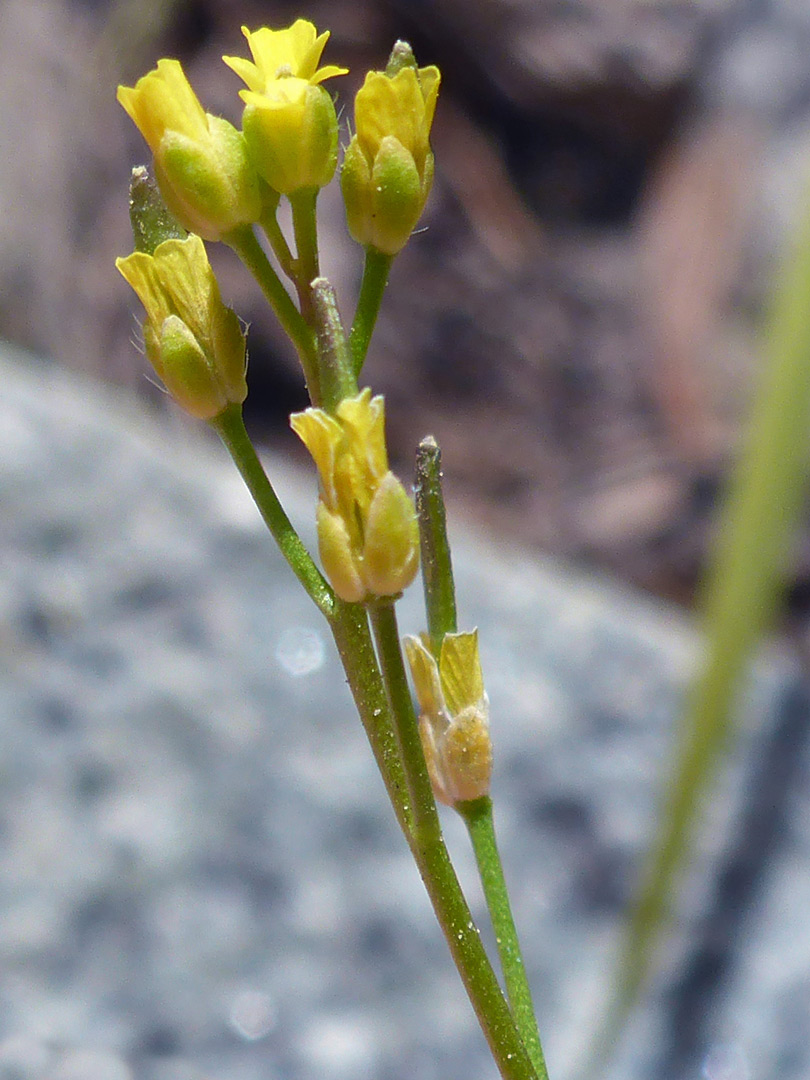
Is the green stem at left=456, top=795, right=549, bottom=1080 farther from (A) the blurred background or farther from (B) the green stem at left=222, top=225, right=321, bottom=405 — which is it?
(A) the blurred background

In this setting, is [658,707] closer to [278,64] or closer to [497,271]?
[278,64]

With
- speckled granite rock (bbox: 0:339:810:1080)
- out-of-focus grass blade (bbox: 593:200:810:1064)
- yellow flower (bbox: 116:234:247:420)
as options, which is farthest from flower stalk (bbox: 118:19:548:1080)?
speckled granite rock (bbox: 0:339:810:1080)

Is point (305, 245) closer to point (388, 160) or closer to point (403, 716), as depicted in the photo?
point (388, 160)

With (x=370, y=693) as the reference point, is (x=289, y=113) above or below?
above

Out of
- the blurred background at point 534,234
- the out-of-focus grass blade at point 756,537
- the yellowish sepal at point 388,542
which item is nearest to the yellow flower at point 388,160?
the yellowish sepal at point 388,542

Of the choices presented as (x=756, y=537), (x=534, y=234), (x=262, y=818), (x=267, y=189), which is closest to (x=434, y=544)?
(x=267, y=189)

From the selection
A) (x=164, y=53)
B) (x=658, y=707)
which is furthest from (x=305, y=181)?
(x=164, y=53)
